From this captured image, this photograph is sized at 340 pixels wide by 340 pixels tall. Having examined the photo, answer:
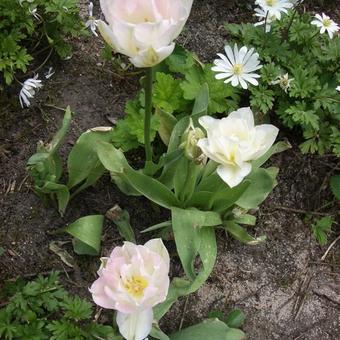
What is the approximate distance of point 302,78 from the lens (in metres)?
2.42

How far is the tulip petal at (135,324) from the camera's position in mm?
1765

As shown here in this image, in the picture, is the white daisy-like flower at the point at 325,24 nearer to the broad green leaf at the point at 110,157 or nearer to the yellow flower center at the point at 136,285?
the broad green leaf at the point at 110,157

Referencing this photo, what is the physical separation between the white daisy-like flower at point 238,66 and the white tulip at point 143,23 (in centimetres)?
81

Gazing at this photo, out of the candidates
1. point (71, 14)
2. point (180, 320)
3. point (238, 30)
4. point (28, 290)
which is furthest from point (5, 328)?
point (238, 30)

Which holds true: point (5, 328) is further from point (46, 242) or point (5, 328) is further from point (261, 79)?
point (261, 79)

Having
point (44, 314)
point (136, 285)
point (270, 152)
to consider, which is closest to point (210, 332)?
point (136, 285)

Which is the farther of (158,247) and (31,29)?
(31,29)

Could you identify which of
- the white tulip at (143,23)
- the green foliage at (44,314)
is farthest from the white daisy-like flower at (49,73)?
the white tulip at (143,23)

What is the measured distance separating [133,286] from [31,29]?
3.72ft

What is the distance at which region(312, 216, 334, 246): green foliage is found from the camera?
2.43 m

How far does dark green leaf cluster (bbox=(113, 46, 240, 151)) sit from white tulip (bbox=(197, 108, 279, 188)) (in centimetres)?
47

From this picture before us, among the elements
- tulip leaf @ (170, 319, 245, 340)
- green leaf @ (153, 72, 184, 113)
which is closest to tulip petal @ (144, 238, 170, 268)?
tulip leaf @ (170, 319, 245, 340)

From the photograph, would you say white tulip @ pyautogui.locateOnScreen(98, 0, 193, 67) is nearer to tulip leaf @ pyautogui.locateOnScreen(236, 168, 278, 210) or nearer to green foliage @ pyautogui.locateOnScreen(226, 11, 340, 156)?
tulip leaf @ pyautogui.locateOnScreen(236, 168, 278, 210)

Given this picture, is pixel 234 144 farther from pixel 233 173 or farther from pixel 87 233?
pixel 87 233
